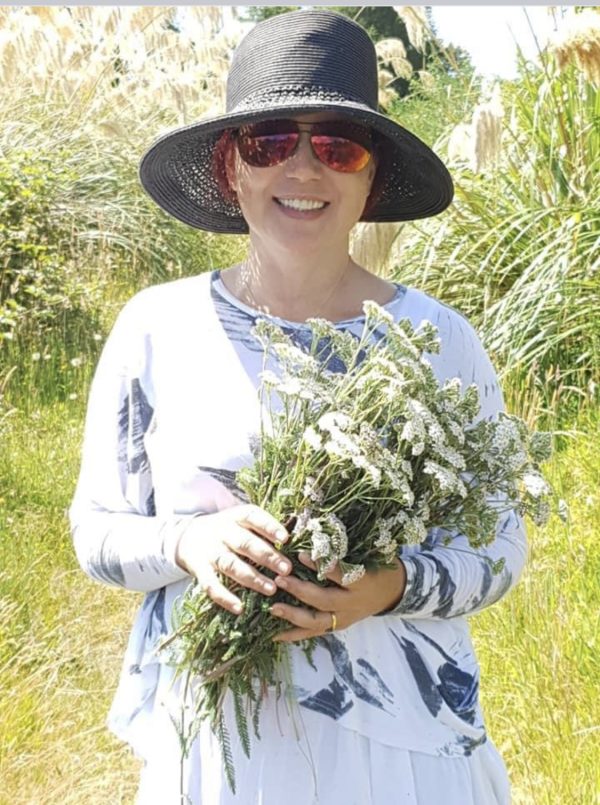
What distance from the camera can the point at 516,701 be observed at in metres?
3.02

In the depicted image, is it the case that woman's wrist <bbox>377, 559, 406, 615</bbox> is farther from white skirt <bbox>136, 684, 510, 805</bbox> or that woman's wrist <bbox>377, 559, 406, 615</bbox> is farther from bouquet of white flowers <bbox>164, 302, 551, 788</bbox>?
white skirt <bbox>136, 684, 510, 805</bbox>

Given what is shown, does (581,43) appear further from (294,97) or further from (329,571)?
(329,571)

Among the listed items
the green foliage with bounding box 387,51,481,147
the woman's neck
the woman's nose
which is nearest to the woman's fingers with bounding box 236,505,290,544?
the woman's neck

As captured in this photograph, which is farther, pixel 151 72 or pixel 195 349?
pixel 151 72

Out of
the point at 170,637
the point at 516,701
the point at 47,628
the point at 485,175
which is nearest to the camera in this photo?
the point at 170,637

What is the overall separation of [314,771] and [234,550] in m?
0.33

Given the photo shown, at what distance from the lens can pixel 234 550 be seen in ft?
4.75

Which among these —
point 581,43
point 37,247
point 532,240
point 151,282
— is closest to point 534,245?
point 532,240

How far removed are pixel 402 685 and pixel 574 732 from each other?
140 cm

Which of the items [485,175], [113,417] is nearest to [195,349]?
[113,417]

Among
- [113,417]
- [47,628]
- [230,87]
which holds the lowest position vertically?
[47,628]

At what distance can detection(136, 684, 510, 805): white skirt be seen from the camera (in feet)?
4.99

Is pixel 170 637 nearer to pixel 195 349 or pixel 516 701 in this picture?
pixel 195 349

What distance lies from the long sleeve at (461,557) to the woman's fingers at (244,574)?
0.21 meters
